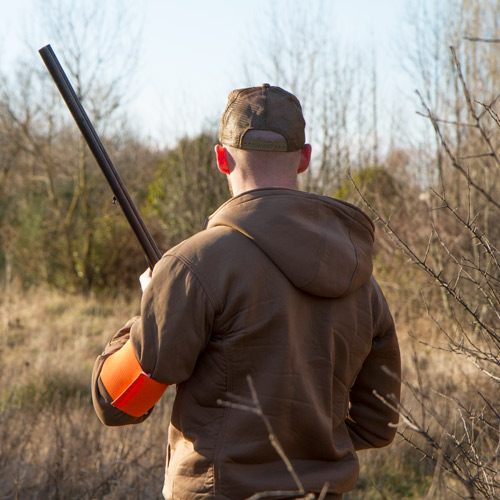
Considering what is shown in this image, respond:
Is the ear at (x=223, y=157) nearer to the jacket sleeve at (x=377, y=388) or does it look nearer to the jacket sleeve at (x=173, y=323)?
the jacket sleeve at (x=173, y=323)

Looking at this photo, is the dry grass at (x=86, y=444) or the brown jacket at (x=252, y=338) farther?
the dry grass at (x=86, y=444)

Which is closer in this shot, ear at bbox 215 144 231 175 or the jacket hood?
the jacket hood

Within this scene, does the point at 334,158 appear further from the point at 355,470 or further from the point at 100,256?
the point at 355,470

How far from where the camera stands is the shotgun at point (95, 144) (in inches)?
78.0

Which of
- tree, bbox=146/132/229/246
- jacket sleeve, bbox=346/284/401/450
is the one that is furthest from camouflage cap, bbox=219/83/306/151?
tree, bbox=146/132/229/246

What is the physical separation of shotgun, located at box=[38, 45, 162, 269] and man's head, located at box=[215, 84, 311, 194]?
532 mm

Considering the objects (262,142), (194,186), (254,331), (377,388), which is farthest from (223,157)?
(194,186)

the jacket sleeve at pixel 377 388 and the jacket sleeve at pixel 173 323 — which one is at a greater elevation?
the jacket sleeve at pixel 173 323

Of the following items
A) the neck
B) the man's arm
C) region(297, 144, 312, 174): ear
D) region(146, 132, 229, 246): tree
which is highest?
region(297, 144, 312, 174): ear

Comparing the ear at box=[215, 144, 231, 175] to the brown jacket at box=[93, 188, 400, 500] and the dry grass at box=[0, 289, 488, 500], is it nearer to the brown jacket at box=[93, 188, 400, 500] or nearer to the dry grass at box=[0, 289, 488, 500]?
the brown jacket at box=[93, 188, 400, 500]

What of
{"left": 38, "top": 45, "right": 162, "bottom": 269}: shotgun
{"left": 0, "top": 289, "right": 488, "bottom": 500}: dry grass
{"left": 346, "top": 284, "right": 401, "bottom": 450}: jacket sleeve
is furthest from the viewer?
{"left": 0, "top": 289, "right": 488, "bottom": 500}: dry grass

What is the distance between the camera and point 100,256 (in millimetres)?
12703

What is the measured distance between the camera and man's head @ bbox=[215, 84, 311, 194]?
163 cm

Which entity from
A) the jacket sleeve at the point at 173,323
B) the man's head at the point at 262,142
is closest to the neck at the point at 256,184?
the man's head at the point at 262,142
